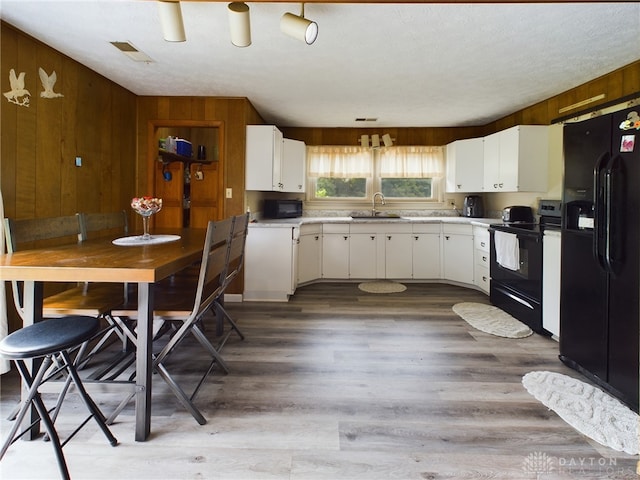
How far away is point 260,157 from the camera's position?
12.6 ft

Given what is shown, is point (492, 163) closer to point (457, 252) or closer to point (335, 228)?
point (457, 252)

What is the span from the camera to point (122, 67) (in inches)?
116

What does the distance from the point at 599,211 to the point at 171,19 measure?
2.66 metres

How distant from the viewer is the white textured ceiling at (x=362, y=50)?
2.07m

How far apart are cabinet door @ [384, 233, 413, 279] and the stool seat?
364 centimetres

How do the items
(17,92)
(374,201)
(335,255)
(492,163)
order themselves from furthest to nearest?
(374,201)
(335,255)
(492,163)
(17,92)

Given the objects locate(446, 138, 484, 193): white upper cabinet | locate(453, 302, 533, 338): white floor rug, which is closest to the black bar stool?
locate(453, 302, 533, 338): white floor rug

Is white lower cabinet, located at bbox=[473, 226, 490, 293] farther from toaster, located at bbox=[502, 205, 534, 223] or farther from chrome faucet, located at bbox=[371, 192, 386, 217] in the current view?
chrome faucet, located at bbox=[371, 192, 386, 217]

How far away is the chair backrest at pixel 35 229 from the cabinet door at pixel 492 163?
4201mm

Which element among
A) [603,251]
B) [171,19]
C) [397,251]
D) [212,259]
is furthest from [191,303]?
[397,251]

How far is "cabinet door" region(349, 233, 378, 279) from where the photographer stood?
4.55m

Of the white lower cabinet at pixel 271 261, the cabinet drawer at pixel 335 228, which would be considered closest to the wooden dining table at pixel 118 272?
the white lower cabinet at pixel 271 261

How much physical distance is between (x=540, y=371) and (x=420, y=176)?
3.41 meters

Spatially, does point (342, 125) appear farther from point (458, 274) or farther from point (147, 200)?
point (147, 200)
